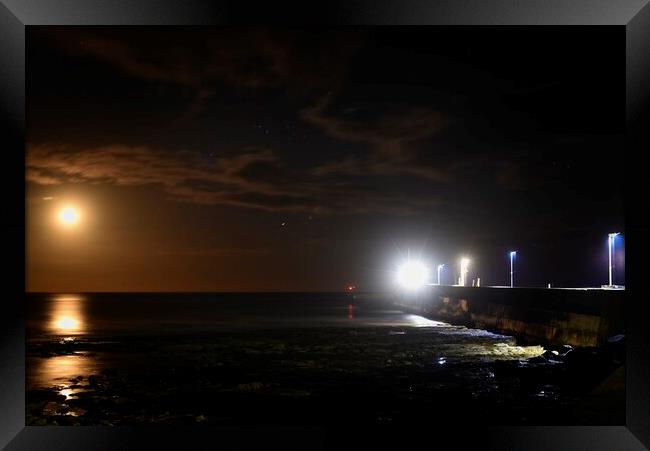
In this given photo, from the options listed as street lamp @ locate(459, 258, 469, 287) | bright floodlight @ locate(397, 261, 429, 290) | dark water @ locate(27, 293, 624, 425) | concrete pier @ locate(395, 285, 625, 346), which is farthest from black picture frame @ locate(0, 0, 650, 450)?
bright floodlight @ locate(397, 261, 429, 290)

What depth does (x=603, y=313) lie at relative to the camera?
14891 mm

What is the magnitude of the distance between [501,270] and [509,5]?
65.4 metres

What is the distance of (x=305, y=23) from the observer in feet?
15.9

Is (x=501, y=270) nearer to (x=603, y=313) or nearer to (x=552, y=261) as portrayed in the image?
(x=552, y=261)

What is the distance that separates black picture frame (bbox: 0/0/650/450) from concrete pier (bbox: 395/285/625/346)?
971 cm

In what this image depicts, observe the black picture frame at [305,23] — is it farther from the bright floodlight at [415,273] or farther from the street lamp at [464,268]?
the bright floodlight at [415,273]

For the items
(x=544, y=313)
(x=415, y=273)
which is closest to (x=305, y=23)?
(x=544, y=313)

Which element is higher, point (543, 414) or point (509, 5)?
point (509, 5)

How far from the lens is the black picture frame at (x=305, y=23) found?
4.63m

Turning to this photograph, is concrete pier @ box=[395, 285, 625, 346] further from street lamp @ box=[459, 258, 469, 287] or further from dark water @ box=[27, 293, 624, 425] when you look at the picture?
street lamp @ box=[459, 258, 469, 287]

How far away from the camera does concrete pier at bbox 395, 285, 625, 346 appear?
14.8m

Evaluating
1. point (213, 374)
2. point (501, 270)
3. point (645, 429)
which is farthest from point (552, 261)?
point (645, 429)

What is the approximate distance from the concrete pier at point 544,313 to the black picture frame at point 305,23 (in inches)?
382

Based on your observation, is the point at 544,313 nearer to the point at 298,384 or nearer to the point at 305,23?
the point at 298,384
